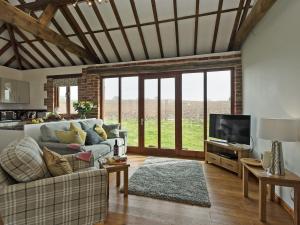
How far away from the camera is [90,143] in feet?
13.2

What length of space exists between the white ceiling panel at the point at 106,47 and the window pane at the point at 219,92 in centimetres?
274

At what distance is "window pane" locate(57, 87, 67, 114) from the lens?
642 centimetres

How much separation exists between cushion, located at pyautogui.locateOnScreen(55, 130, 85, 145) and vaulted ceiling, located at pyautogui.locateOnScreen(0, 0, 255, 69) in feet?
7.63

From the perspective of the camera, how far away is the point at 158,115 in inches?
219

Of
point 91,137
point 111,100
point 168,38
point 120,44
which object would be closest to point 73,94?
point 111,100

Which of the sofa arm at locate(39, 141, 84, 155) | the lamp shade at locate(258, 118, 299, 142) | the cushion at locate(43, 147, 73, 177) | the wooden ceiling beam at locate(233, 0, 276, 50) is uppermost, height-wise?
the wooden ceiling beam at locate(233, 0, 276, 50)

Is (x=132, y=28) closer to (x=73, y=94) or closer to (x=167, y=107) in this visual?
(x=167, y=107)

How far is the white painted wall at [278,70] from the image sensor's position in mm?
2375

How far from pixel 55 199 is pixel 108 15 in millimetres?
4142

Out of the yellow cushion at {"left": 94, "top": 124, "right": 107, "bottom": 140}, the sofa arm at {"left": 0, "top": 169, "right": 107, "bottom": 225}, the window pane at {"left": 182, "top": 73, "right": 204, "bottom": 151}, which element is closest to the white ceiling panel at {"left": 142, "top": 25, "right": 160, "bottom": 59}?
the window pane at {"left": 182, "top": 73, "right": 204, "bottom": 151}

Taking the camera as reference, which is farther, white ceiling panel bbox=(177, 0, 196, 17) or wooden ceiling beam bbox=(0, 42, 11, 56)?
wooden ceiling beam bbox=(0, 42, 11, 56)

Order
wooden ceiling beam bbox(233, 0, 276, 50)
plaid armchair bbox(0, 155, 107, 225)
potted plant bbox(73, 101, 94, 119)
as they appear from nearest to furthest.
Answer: plaid armchair bbox(0, 155, 107, 225) < wooden ceiling beam bbox(233, 0, 276, 50) < potted plant bbox(73, 101, 94, 119)

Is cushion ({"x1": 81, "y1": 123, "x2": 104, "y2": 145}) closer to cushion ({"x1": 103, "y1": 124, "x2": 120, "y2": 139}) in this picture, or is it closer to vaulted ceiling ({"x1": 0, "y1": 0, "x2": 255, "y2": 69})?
cushion ({"x1": 103, "y1": 124, "x2": 120, "y2": 139})

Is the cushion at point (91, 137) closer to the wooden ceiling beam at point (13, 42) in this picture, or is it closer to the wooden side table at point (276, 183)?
the wooden side table at point (276, 183)
